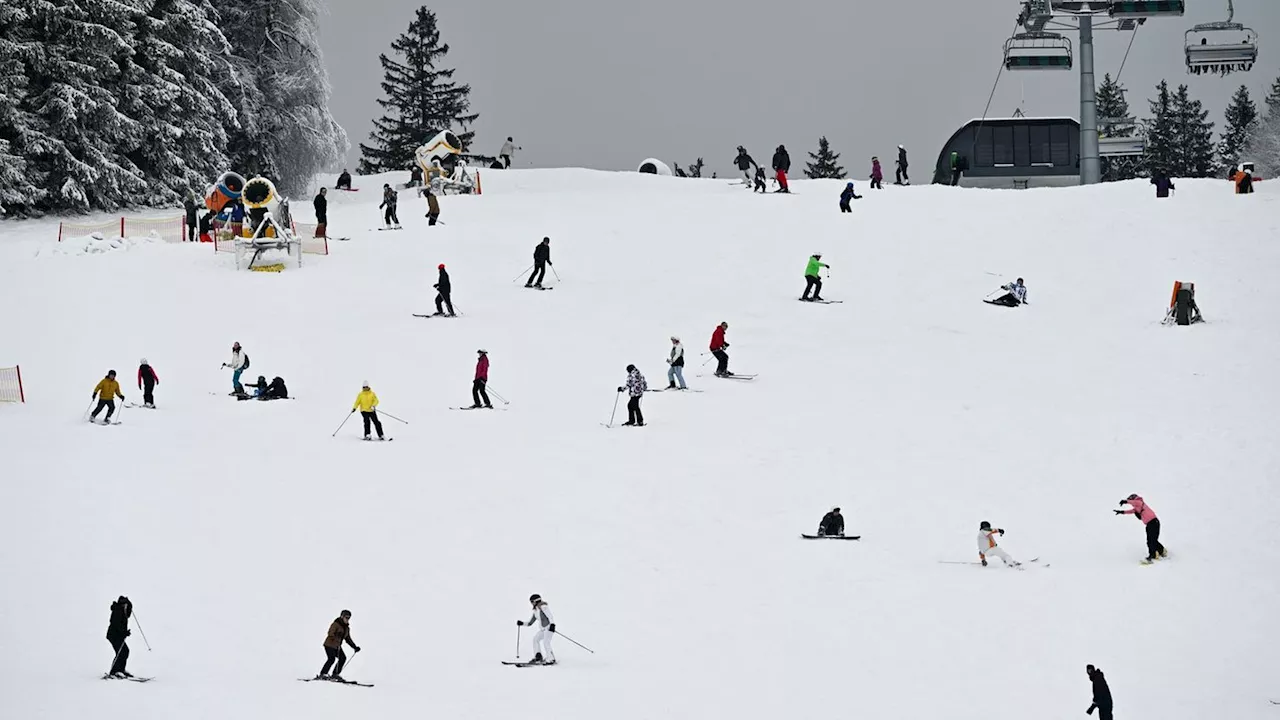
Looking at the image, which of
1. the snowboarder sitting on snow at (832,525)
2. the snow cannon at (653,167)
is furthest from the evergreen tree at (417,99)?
the snowboarder sitting on snow at (832,525)

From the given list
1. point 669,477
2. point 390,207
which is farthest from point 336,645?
point 390,207

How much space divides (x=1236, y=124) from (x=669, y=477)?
87.8 metres

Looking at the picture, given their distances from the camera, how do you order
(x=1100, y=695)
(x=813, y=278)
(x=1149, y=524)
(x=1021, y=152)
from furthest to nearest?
(x=1021, y=152) < (x=813, y=278) < (x=1149, y=524) < (x=1100, y=695)

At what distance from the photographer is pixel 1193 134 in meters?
95.2

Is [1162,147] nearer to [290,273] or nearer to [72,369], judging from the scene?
[290,273]

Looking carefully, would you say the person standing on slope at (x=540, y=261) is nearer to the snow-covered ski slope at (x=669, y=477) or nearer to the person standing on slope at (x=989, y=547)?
the snow-covered ski slope at (x=669, y=477)

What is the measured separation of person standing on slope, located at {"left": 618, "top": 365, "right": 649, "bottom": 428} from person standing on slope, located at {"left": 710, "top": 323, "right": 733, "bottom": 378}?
141 inches

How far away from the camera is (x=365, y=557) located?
66.0 feet

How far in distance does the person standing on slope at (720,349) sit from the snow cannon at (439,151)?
76.1 ft

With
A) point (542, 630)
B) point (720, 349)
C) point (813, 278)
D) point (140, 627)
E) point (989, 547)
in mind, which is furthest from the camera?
point (813, 278)

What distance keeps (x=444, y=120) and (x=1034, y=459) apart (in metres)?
62.8

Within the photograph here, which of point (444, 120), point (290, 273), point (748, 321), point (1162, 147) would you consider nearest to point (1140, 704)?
point (748, 321)

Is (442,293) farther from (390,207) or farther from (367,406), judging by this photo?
(390,207)

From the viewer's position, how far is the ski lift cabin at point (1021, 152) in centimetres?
6128
